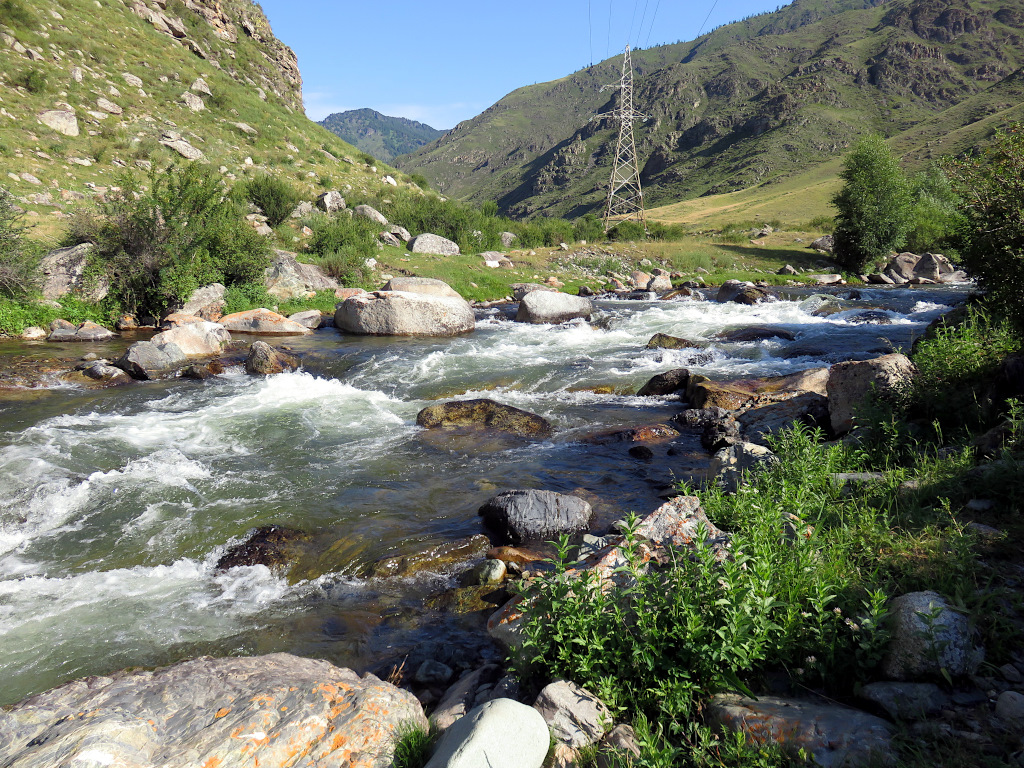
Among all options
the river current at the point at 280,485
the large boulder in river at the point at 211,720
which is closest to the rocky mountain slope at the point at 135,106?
the river current at the point at 280,485

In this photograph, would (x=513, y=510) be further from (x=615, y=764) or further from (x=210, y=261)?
(x=210, y=261)

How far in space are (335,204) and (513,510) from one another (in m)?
32.8

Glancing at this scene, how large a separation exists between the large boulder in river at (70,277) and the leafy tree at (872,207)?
1722 inches

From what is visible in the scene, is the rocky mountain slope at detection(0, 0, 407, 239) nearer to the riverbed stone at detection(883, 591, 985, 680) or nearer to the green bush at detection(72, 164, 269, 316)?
the green bush at detection(72, 164, 269, 316)

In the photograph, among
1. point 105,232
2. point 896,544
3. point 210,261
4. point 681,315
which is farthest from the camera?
point 681,315

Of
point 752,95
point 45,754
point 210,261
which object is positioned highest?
point 752,95

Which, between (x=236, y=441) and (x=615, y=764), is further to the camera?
(x=236, y=441)

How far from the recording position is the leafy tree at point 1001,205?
249 inches

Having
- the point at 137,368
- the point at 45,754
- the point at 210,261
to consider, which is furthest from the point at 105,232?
the point at 45,754

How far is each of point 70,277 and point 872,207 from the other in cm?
4486

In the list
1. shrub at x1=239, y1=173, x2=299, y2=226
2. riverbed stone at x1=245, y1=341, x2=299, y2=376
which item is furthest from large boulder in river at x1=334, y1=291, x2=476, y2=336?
shrub at x1=239, y1=173, x2=299, y2=226

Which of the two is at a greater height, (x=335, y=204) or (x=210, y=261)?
(x=335, y=204)

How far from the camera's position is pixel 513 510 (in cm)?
677

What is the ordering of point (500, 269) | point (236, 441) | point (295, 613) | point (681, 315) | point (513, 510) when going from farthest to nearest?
1. point (500, 269)
2. point (681, 315)
3. point (236, 441)
4. point (513, 510)
5. point (295, 613)
